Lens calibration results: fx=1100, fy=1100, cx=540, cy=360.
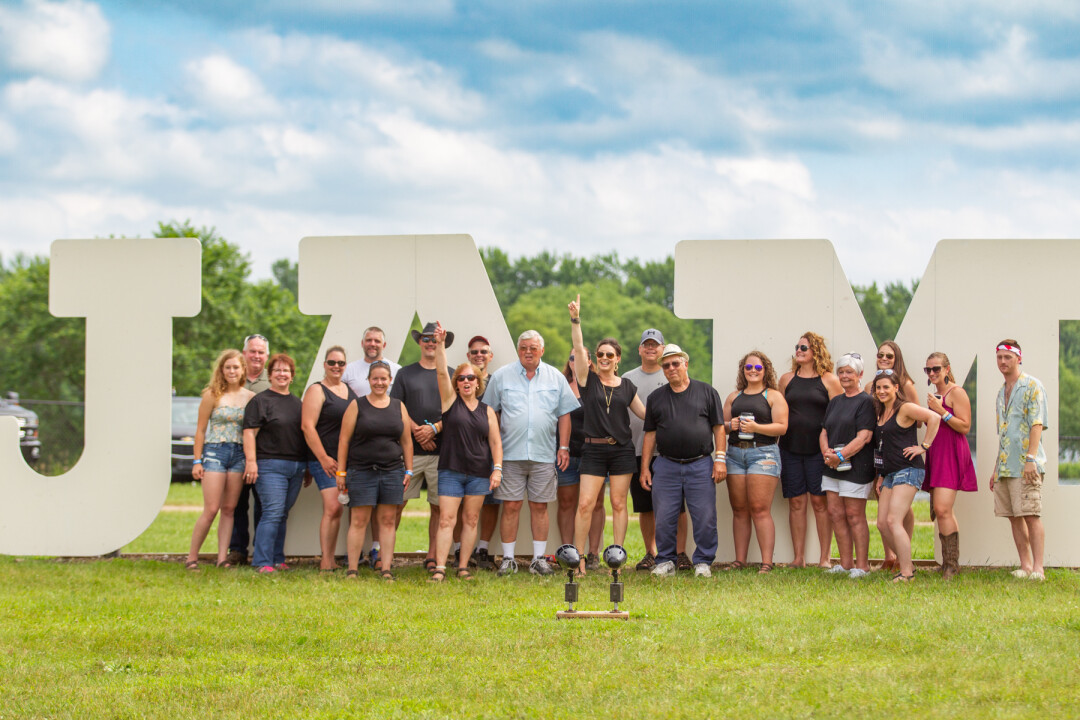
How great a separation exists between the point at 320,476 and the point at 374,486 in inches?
30.8

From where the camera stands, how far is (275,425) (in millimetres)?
8602

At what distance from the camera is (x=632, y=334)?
5431 centimetres

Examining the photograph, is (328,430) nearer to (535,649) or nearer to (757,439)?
(757,439)

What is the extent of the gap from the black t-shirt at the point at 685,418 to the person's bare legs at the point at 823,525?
106 cm

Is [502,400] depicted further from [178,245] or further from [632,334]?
[632,334]

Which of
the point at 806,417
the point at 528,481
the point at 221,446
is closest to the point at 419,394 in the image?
the point at 528,481

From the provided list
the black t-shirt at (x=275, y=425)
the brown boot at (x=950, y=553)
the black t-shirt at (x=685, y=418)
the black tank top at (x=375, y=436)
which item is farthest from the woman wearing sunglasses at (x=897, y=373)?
the black t-shirt at (x=275, y=425)

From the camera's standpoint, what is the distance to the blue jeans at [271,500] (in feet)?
28.4

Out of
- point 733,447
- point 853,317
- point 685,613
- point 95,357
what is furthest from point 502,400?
point 95,357

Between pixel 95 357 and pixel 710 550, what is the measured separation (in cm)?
549

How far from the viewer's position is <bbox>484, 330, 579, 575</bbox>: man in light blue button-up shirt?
8352mm

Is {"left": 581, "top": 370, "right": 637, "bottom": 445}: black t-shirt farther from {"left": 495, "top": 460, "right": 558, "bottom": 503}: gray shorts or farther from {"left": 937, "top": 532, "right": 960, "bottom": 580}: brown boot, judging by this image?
{"left": 937, "top": 532, "right": 960, "bottom": 580}: brown boot

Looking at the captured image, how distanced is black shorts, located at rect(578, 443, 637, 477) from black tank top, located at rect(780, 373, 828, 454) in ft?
4.28

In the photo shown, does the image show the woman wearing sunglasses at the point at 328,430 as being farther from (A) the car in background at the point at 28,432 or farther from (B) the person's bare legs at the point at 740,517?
(A) the car in background at the point at 28,432
